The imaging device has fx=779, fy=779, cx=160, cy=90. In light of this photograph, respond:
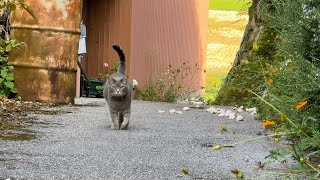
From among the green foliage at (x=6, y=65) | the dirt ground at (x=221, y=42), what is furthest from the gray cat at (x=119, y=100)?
the dirt ground at (x=221, y=42)

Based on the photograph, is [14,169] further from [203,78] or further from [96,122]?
[203,78]

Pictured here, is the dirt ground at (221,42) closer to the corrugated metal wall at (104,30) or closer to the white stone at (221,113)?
the corrugated metal wall at (104,30)

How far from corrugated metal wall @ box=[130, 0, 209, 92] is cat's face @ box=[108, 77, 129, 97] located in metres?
7.79

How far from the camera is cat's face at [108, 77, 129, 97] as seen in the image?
7871 mm

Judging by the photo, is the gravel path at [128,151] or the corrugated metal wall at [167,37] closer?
the gravel path at [128,151]

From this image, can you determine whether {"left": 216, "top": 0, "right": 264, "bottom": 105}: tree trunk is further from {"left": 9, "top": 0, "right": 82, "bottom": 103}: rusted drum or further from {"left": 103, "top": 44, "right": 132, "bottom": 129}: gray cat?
{"left": 103, "top": 44, "right": 132, "bottom": 129}: gray cat

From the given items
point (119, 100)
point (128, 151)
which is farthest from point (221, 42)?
point (128, 151)

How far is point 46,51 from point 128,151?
4933mm

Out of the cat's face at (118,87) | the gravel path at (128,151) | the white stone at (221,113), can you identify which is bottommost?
the white stone at (221,113)

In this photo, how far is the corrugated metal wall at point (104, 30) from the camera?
1619 centimetres

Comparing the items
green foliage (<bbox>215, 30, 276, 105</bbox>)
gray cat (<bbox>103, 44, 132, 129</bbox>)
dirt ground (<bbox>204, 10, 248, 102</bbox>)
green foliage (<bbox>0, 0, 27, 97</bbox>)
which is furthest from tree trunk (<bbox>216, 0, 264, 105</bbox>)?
dirt ground (<bbox>204, 10, 248, 102</bbox>)

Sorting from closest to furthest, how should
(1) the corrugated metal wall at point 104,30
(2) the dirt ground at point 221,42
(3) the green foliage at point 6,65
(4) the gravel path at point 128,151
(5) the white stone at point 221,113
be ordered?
(4) the gravel path at point 128,151, (3) the green foliage at point 6,65, (5) the white stone at point 221,113, (1) the corrugated metal wall at point 104,30, (2) the dirt ground at point 221,42

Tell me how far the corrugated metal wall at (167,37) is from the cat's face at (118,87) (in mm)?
7792

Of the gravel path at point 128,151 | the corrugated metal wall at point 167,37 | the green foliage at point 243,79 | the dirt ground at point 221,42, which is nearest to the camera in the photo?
the gravel path at point 128,151
